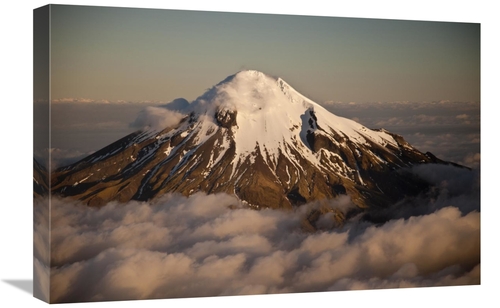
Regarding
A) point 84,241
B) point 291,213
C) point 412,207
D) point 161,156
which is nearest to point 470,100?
point 412,207

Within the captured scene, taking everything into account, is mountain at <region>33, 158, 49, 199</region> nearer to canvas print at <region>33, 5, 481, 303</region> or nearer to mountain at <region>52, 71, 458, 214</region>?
canvas print at <region>33, 5, 481, 303</region>

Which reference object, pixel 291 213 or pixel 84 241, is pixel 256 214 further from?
pixel 84 241

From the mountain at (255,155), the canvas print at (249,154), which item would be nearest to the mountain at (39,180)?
the canvas print at (249,154)

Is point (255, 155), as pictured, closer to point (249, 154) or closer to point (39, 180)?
point (249, 154)

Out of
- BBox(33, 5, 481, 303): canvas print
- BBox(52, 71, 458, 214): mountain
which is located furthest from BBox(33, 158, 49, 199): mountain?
BBox(52, 71, 458, 214): mountain

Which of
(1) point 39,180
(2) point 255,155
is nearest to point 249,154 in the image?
(2) point 255,155
